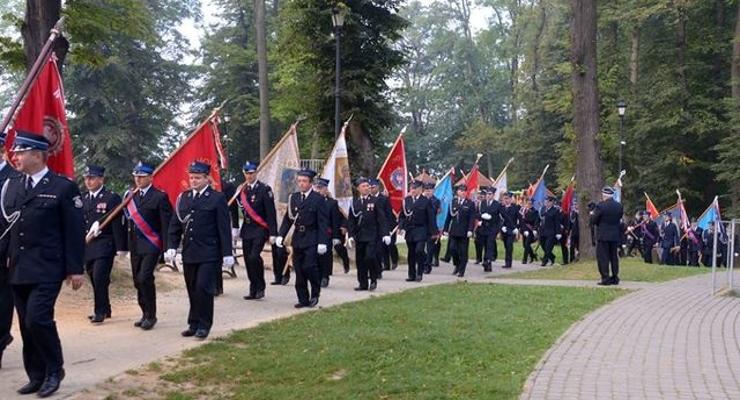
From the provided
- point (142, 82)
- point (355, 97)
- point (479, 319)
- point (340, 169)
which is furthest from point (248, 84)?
point (479, 319)

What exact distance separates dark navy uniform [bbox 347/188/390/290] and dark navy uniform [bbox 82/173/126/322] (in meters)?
5.30

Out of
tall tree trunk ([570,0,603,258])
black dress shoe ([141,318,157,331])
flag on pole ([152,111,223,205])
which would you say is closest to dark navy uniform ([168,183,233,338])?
black dress shoe ([141,318,157,331])

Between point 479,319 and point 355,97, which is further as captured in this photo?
point 355,97

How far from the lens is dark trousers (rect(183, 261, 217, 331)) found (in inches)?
391

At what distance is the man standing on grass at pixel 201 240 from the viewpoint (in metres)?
9.98

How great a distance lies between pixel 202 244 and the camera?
10.2 metres

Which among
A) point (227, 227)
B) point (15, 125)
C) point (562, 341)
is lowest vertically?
point (562, 341)

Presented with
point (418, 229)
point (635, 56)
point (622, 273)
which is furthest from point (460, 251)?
point (635, 56)

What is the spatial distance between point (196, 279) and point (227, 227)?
0.73 meters

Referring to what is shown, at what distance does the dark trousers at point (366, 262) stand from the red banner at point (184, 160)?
13.4ft

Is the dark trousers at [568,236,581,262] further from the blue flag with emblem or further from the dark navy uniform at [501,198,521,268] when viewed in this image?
the blue flag with emblem

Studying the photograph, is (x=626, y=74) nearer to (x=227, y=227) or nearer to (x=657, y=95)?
(x=657, y=95)

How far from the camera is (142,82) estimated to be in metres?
54.3

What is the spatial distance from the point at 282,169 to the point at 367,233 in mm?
2025
